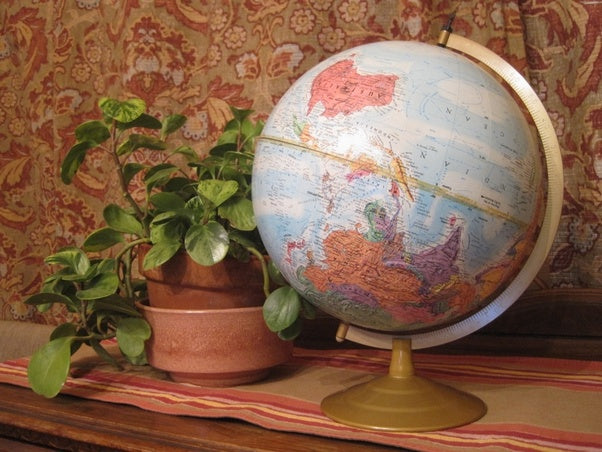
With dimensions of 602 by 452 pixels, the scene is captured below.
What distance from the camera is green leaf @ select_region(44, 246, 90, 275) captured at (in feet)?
3.64

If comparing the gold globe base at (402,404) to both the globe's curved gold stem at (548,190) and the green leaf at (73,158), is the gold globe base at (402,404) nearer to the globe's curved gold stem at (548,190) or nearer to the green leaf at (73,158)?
the globe's curved gold stem at (548,190)

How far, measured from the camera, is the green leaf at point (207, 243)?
3.16 ft

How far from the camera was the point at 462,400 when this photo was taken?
92 centimetres

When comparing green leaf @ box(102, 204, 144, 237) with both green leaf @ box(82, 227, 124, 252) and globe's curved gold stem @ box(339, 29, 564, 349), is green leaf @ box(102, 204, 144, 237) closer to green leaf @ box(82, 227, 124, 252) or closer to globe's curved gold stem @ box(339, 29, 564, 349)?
green leaf @ box(82, 227, 124, 252)

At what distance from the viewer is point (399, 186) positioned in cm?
76

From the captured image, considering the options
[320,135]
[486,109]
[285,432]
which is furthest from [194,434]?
[486,109]

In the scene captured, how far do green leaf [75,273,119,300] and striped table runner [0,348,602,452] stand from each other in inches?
5.5

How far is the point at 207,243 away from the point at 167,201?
10 cm

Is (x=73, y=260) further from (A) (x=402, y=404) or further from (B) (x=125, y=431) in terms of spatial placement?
(A) (x=402, y=404)

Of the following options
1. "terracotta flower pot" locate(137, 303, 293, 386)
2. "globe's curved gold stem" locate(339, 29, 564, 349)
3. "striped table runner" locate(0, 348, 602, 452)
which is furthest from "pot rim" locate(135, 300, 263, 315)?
"globe's curved gold stem" locate(339, 29, 564, 349)

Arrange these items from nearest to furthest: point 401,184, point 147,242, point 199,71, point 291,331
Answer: point 401,184 → point 291,331 → point 147,242 → point 199,71

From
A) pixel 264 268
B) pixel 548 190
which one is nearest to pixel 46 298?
pixel 264 268

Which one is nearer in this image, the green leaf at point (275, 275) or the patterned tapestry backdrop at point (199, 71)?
the green leaf at point (275, 275)

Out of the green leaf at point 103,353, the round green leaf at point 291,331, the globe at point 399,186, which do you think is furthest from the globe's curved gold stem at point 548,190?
the green leaf at point 103,353
